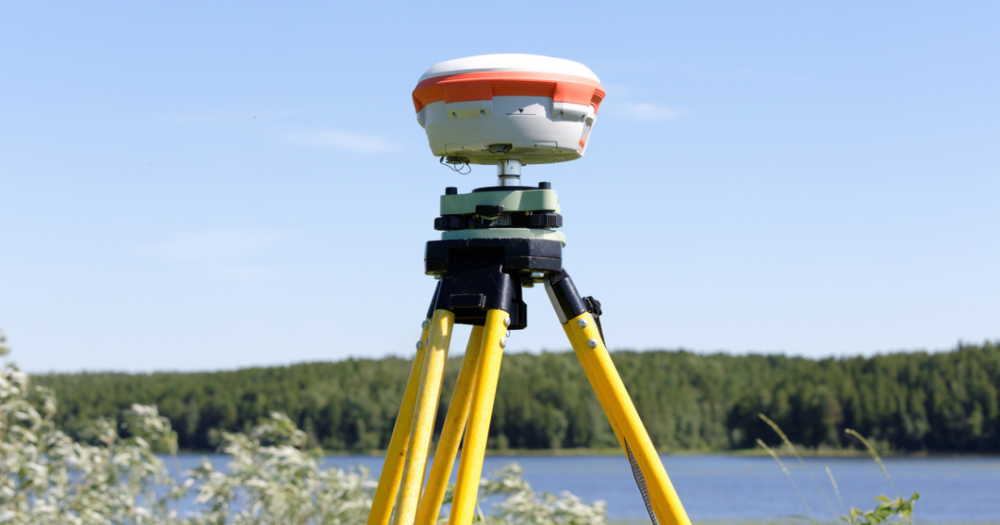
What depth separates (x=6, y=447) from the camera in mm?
5148

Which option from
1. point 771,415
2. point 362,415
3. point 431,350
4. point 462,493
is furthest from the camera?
point 771,415

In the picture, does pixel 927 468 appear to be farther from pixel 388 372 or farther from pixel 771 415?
pixel 388 372

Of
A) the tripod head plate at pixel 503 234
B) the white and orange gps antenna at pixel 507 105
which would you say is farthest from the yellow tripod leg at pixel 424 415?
the white and orange gps antenna at pixel 507 105

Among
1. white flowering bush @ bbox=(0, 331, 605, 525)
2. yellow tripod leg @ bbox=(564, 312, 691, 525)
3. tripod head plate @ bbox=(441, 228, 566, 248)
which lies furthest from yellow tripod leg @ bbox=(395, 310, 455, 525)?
white flowering bush @ bbox=(0, 331, 605, 525)

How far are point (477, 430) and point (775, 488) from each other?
33416mm

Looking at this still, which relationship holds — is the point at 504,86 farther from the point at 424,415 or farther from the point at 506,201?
the point at 424,415

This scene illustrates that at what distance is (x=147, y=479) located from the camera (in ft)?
19.6

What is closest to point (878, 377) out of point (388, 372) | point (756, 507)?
point (388, 372)

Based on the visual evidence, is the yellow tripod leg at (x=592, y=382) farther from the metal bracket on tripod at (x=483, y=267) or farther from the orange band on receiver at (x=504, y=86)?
the orange band on receiver at (x=504, y=86)

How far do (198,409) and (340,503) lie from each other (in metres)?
40.6

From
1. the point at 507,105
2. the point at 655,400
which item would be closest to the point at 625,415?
the point at 507,105

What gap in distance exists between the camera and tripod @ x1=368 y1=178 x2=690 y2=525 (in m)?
1.88

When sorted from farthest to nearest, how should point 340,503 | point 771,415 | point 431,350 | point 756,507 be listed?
point 771,415 → point 756,507 → point 340,503 → point 431,350

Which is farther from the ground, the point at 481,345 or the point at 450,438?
the point at 481,345
